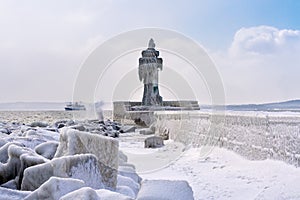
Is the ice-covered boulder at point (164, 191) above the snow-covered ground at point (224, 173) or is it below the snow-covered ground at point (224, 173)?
above

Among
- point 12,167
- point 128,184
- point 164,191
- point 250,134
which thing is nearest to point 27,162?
point 12,167

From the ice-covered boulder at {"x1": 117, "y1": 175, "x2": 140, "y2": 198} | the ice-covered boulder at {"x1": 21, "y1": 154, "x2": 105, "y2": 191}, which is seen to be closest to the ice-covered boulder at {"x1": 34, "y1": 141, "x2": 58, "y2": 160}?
the ice-covered boulder at {"x1": 117, "y1": 175, "x2": 140, "y2": 198}

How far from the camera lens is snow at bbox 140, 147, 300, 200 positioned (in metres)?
4.12

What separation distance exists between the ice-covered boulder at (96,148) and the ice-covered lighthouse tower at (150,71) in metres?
Result: 13.9

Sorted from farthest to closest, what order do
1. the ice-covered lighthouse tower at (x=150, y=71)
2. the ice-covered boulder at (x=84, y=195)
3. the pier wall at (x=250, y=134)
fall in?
the ice-covered lighthouse tower at (x=150, y=71)
the pier wall at (x=250, y=134)
the ice-covered boulder at (x=84, y=195)

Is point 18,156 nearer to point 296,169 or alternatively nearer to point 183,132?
point 296,169

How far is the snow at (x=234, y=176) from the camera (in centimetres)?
412

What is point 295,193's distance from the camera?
3.74 m

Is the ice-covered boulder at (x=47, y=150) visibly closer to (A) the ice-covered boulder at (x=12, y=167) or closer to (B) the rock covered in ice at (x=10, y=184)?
(A) the ice-covered boulder at (x=12, y=167)

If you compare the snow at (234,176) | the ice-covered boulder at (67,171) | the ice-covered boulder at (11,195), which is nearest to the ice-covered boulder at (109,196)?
the ice-covered boulder at (11,195)

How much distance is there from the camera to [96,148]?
3410mm

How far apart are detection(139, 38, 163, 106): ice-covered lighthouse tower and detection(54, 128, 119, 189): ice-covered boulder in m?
13.9

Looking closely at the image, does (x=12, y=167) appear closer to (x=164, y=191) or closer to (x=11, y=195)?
(x=11, y=195)

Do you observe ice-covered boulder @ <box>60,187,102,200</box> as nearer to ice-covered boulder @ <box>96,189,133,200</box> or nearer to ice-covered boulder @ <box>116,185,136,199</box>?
ice-covered boulder @ <box>96,189,133,200</box>
